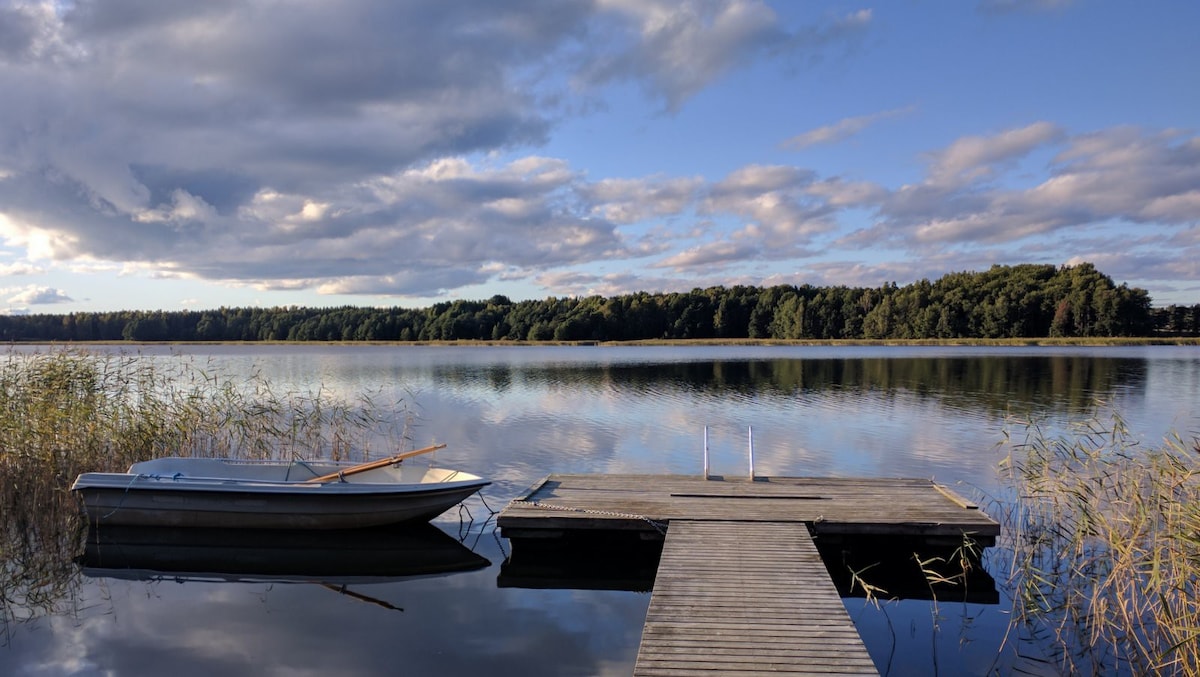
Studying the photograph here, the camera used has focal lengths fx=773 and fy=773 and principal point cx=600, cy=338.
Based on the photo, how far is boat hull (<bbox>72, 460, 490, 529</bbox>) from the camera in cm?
925

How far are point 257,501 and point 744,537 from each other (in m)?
5.84

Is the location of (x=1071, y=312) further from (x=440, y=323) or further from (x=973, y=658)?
(x=973, y=658)

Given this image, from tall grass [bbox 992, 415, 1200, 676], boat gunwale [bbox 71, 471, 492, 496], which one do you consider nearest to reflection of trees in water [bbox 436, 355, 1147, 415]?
tall grass [bbox 992, 415, 1200, 676]

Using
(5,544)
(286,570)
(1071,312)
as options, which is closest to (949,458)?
(286,570)

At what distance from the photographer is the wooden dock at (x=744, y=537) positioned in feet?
16.4

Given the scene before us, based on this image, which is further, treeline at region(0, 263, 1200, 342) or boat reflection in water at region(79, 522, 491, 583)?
treeline at region(0, 263, 1200, 342)

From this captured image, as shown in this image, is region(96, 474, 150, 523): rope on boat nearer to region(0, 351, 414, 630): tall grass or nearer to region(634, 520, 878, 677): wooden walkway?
region(0, 351, 414, 630): tall grass

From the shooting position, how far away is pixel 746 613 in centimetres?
562

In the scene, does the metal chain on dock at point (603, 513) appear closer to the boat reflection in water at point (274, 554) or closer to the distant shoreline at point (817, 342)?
the boat reflection in water at point (274, 554)

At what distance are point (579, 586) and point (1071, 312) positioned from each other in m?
83.4

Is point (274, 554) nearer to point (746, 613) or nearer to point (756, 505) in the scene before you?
point (756, 505)

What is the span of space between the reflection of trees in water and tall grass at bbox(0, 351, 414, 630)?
14120 millimetres

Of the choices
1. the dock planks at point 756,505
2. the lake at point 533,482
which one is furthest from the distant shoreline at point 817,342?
the dock planks at point 756,505

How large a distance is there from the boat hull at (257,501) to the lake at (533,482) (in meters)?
0.80
